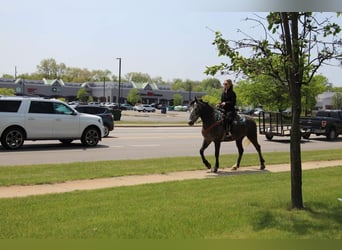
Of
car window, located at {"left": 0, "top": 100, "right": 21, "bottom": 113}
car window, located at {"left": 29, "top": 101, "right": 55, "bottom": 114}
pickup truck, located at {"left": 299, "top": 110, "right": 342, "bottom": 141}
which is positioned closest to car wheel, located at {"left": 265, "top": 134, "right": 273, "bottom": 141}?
pickup truck, located at {"left": 299, "top": 110, "right": 342, "bottom": 141}

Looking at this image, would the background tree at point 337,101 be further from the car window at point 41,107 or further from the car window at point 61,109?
the car window at point 41,107

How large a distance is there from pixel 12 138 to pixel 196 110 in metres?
7.99

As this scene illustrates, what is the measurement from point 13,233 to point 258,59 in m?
4.13

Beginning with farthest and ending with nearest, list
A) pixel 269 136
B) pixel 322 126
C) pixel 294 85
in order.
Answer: pixel 322 126, pixel 269 136, pixel 294 85

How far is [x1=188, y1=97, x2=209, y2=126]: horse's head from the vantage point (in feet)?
42.0

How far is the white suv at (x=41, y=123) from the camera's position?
17406mm

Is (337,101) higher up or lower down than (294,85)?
higher up

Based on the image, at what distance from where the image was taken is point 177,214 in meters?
6.57

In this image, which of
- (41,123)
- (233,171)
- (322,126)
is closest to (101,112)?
(41,123)

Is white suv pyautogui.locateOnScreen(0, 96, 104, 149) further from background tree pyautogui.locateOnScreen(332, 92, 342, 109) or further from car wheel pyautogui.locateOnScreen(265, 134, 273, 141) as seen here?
background tree pyautogui.locateOnScreen(332, 92, 342, 109)

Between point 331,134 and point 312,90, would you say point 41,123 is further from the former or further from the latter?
point 312,90

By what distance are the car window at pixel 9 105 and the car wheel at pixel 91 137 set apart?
298cm

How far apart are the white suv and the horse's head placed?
7636 mm

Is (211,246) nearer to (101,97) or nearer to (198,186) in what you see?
(198,186)
